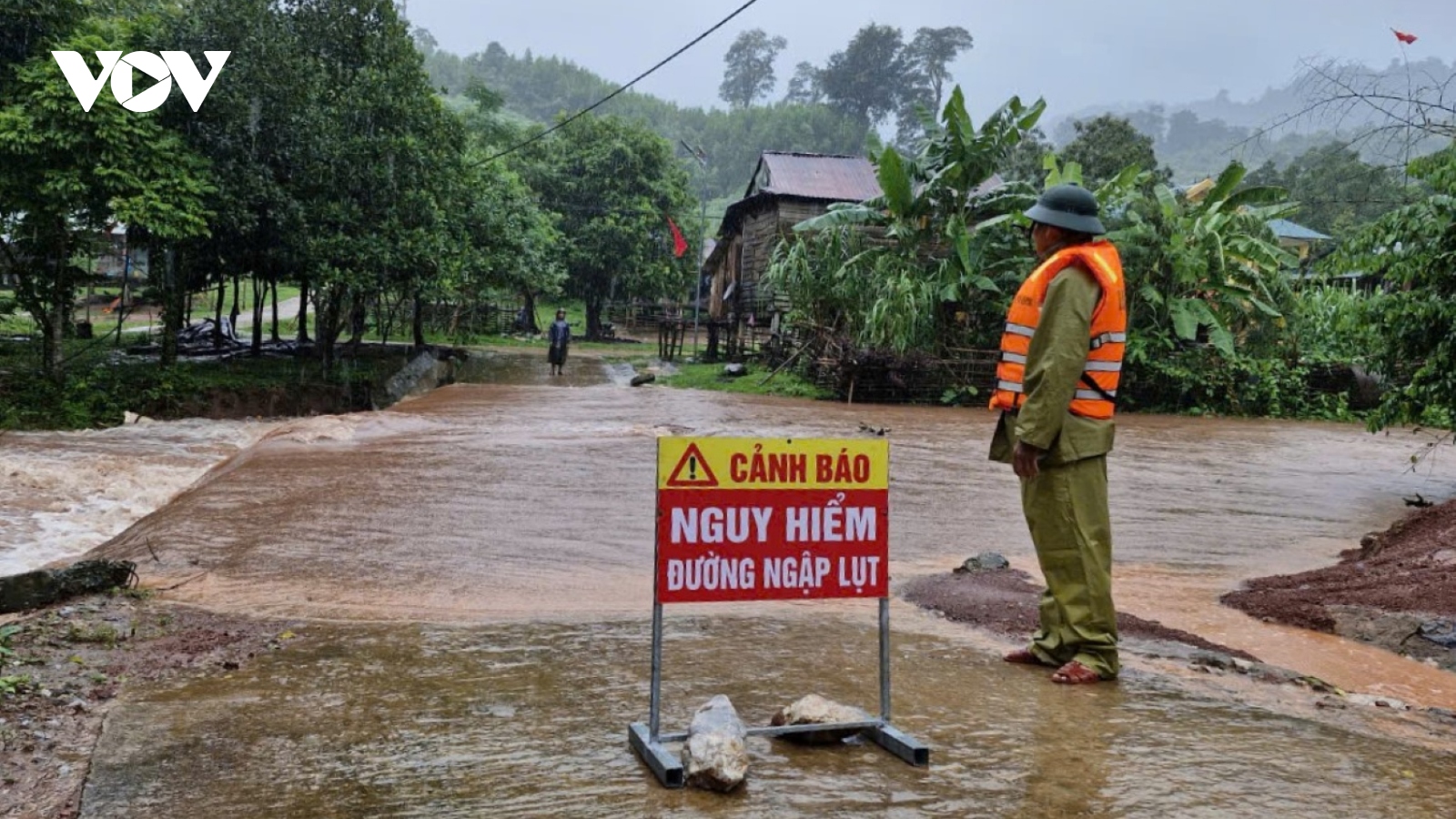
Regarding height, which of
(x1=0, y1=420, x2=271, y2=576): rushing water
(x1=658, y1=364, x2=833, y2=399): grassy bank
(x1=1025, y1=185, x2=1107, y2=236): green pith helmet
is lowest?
(x1=0, y1=420, x2=271, y2=576): rushing water

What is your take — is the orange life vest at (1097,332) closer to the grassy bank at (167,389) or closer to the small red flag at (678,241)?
the grassy bank at (167,389)

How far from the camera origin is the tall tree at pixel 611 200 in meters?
44.1

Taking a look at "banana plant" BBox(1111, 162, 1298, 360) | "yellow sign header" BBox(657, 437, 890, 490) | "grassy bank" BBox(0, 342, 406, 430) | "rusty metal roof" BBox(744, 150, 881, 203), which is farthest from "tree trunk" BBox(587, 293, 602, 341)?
"yellow sign header" BBox(657, 437, 890, 490)

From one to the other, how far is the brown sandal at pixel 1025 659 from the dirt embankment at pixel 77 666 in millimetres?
3118

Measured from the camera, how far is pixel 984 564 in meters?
6.78

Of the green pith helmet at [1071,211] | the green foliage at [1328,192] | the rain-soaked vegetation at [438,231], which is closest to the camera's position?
the green pith helmet at [1071,211]

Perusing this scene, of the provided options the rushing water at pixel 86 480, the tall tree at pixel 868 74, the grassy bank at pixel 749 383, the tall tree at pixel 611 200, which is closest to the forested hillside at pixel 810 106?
the tall tree at pixel 868 74

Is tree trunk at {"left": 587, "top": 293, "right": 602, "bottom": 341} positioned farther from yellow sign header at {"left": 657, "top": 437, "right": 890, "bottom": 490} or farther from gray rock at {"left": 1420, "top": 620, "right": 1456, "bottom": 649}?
yellow sign header at {"left": 657, "top": 437, "right": 890, "bottom": 490}

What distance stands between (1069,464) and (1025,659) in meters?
0.87

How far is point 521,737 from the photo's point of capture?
336 centimetres

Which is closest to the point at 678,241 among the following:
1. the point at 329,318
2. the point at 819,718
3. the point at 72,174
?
the point at 329,318

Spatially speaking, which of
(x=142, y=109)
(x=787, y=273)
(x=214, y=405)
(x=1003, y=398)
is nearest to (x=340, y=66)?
(x=142, y=109)

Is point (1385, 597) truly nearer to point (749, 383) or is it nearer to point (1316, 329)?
point (749, 383)

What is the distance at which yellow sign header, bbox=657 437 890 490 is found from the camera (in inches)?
127
